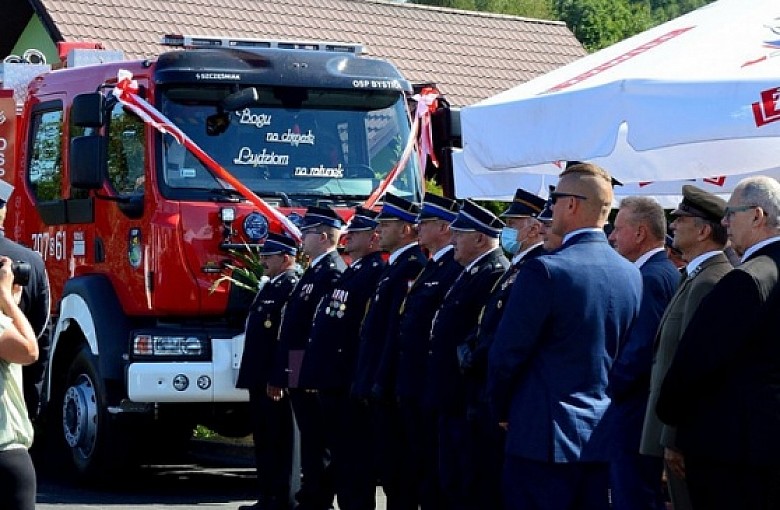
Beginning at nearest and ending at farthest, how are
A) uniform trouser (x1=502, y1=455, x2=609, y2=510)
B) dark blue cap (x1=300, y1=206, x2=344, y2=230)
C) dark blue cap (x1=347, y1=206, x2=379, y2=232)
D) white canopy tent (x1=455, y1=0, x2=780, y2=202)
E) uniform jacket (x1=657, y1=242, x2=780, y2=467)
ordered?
uniform jacket (x1=657, y1=242, x2=780, y2=467), white canopy tent (x1=455, y1=0, x2=780, y2=202), uniform trouser (x1=502, y1=455, x2=609, y2=510), dark blue cap (x1=347, y1=206, x2=379, y2=232), dark blue cap (x1=300, y1=206, x2=344, y2=230)

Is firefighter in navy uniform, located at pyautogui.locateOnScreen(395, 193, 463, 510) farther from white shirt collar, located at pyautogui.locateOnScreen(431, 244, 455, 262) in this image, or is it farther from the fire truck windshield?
the fire truck windshield

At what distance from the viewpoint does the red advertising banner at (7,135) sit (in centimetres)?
1205

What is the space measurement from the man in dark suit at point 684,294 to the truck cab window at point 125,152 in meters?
4.97

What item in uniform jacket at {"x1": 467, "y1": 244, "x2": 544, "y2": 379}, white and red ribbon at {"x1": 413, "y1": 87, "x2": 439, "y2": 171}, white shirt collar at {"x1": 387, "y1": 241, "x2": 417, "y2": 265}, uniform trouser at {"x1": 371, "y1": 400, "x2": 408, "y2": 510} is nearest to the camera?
uniform jacket at {"x1": 467, "y1": 244, "x2": 544, "y2": 379}

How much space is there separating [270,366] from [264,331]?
229 mm

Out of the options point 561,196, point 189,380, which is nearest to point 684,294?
point 561,196

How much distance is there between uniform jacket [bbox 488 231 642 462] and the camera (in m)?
6.29

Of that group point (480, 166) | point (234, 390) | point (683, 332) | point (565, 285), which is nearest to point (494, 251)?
point (480, 166)

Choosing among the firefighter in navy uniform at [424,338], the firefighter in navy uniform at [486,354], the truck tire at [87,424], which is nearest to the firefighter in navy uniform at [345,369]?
the firefighter in navy uniform at [424,338]

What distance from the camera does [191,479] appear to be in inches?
460

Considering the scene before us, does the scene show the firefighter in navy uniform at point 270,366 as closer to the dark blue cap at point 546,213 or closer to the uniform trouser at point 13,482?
the dark blue cap at point 546,213

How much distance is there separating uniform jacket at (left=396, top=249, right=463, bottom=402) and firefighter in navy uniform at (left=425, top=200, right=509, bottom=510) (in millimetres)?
218

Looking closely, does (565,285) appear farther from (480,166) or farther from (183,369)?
(183,369)

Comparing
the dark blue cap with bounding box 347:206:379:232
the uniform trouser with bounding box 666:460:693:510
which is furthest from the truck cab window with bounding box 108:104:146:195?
the uniform trouser with bounding box 666:460:693:510
